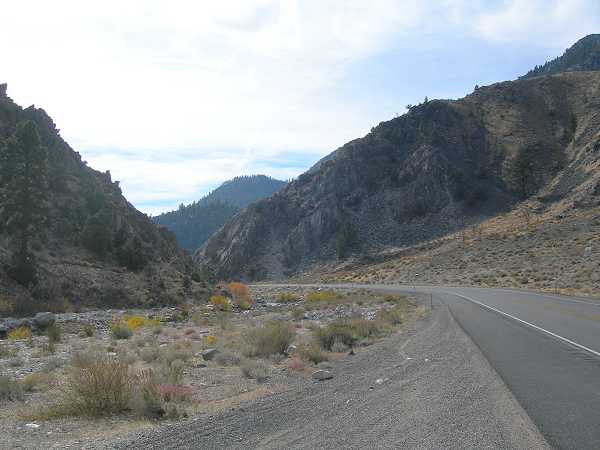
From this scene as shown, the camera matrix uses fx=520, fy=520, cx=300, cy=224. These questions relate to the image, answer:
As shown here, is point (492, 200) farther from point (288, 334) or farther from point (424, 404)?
point (424, 404)

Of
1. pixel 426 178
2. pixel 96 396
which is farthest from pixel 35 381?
pixel 426 178

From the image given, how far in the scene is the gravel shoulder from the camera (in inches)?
262

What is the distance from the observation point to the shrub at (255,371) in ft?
38.3

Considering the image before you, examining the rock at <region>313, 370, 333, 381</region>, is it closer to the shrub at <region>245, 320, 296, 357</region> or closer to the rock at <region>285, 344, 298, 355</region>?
the shrub at <region>245, 320, 296, 357</region>

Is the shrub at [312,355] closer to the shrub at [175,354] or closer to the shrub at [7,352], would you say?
the shrub at [175,354]

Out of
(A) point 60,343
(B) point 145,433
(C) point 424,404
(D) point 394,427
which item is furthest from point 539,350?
(A) point 60,343

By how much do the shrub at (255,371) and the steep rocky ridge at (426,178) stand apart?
277ft

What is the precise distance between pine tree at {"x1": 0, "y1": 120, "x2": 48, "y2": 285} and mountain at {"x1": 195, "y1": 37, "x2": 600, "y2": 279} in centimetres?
6621

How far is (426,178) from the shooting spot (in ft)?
350

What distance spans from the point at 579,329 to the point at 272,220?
104740 millimetres

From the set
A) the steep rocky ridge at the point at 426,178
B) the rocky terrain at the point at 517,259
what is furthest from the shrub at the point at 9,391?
the steep rocky ridge at the point at 426,178

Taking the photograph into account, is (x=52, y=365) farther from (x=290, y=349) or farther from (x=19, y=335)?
(x=19, y=335)

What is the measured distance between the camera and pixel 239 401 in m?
9.33

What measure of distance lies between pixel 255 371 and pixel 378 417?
469 centimetres
